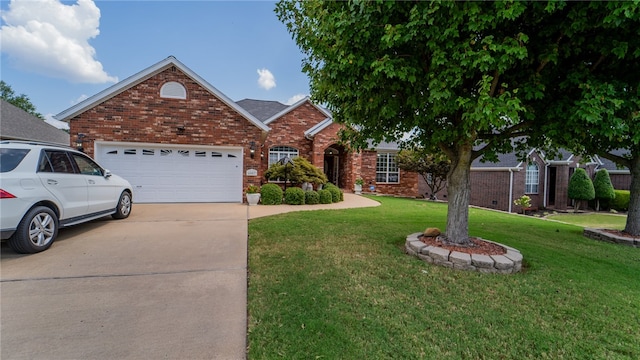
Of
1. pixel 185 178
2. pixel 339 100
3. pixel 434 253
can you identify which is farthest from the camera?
pixel 185 178

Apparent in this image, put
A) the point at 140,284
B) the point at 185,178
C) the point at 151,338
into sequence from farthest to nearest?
the point at 185,178
the point at 140,284
the point at 151,338

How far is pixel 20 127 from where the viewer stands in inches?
570

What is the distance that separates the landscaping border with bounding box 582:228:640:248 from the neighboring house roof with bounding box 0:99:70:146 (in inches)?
891

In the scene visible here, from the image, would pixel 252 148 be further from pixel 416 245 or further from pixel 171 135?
pixel 416 245

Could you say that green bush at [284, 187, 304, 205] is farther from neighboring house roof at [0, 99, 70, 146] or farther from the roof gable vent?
neighboring house roof at [0, 99, 70, 146]

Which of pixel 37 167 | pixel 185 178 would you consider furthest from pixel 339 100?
pixel 185 178

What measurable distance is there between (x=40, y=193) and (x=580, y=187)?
77.2ft

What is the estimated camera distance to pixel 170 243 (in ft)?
16.8

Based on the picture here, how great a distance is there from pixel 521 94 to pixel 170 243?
249 inches

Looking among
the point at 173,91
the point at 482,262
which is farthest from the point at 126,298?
the point at 173,91

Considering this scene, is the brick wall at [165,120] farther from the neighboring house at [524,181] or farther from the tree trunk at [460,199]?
the neighboring house at [524,181]

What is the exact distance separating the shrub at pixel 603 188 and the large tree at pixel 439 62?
61.2 ft

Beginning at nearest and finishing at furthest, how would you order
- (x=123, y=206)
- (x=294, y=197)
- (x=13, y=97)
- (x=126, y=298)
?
(x=126, y=298)
(x=123, y=206)
(x=294, y=197)
(x=13, y=97)

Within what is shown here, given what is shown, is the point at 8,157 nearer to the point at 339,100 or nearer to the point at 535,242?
the point at 339,100
